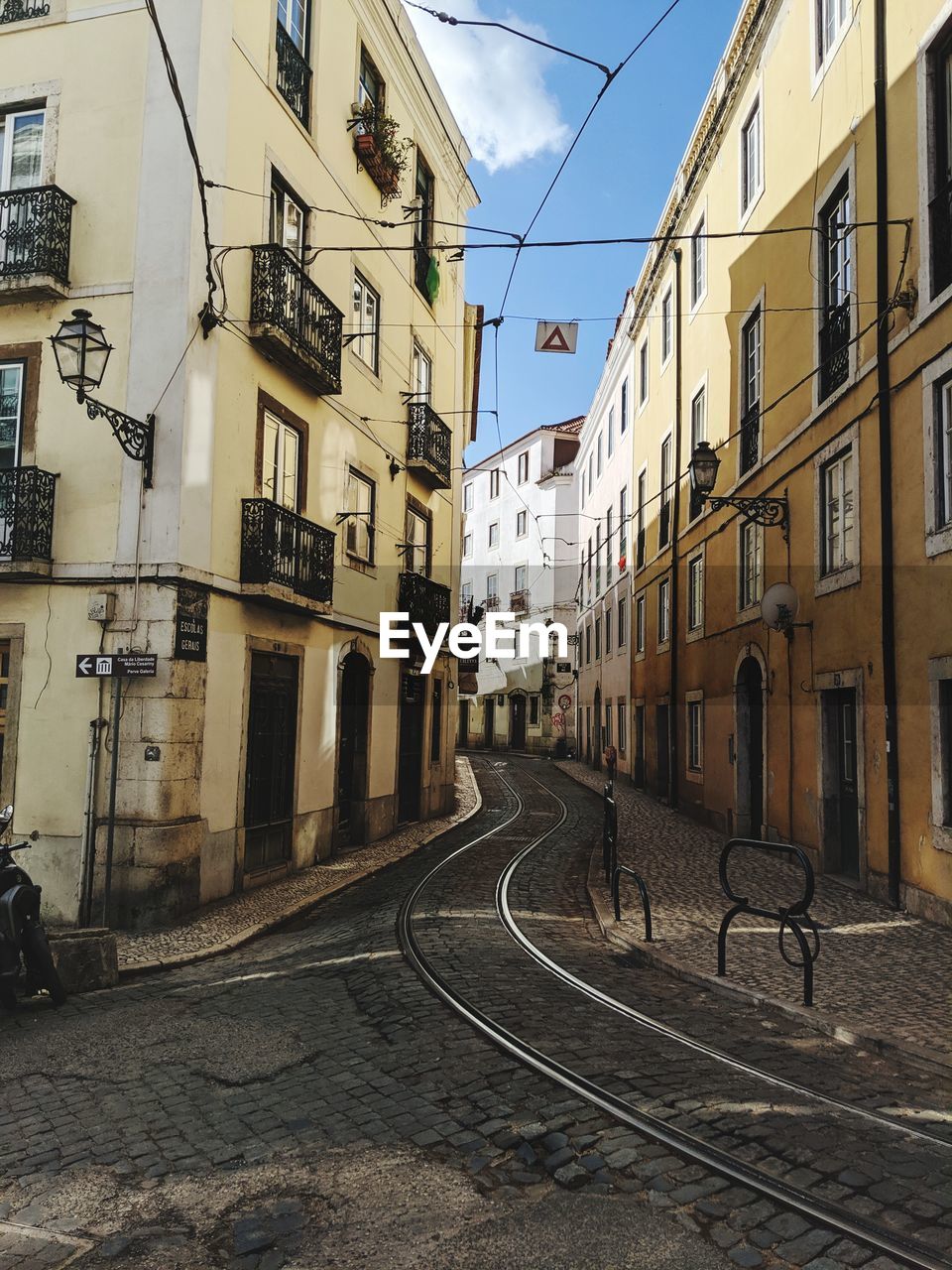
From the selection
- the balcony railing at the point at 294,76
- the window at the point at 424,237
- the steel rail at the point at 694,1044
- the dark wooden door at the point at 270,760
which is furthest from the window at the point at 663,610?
the steel rail at the point at 694,1044

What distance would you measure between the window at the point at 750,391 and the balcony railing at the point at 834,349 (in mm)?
2840

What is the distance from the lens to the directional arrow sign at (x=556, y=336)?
590 inches

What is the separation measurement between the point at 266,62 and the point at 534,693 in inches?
1379

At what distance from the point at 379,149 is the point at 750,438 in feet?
25.2

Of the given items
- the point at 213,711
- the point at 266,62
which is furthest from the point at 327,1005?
the point at 266,62

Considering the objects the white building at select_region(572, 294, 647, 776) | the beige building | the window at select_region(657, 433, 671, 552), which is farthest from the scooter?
the white building at select_region(572, 294, 647, 776)

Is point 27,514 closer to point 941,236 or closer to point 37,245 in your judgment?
point 37,245

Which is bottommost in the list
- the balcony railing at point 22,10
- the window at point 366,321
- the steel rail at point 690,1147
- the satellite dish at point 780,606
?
the steel rail at point 690,1147

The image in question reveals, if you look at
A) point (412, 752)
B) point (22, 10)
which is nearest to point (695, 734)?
point (412, 752)

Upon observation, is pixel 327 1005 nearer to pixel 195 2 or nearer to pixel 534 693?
pixel 195 2

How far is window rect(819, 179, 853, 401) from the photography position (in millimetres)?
12383

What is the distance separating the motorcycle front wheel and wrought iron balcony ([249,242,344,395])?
7.75 meters

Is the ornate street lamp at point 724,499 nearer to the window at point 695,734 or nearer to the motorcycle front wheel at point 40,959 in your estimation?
the window at point 695,734

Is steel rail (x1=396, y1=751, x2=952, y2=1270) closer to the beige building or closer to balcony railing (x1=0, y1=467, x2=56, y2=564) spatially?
the beige building
